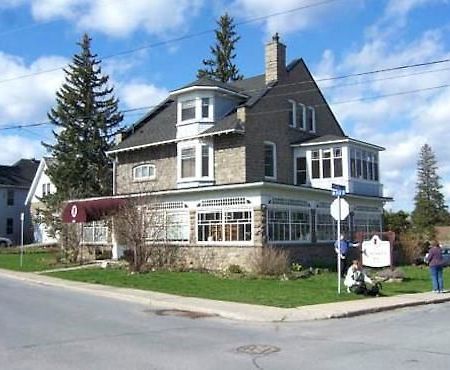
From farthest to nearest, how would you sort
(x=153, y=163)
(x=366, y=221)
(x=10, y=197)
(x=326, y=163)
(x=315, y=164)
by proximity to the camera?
(x=10, y=197) < (x=366, y=221) < (x=153, y=163) < (x=315, y=164) < (x=326, y=163)

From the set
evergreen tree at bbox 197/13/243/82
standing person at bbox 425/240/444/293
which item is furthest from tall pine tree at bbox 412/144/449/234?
standing person at bbox 425/240/444/293

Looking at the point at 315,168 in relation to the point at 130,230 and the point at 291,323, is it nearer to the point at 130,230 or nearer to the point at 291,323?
the point at 130,230

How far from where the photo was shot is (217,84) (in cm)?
3456

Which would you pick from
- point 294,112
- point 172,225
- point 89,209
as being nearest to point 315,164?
point 294,112

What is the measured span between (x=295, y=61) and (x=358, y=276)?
70.8ft

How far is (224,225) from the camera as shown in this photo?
30109 millimetres

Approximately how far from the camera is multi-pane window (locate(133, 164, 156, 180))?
36812 mm

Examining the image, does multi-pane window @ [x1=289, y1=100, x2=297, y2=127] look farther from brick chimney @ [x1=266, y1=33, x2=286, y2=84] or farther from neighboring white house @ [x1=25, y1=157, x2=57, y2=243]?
neighboring white house @ [x1=25, y1=157, x2=57, y2=243]

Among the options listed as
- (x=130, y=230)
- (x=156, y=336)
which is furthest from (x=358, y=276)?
(x=130, y=230)

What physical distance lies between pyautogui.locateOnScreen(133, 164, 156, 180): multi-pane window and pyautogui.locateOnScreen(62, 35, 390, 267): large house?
7 cm

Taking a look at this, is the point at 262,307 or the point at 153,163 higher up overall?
the point at 153,163

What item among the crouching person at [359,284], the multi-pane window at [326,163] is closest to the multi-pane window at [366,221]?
the multi-pane window at [326,163]

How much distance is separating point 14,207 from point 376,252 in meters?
49.2

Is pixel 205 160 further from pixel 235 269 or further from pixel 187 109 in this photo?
pixel 235 269
